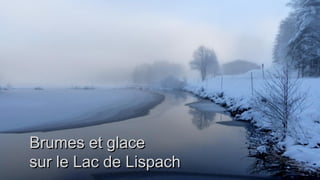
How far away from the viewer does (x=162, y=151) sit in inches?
401

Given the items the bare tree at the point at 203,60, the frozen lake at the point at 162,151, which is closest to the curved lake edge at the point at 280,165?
the frozen lake at the point at 162,151

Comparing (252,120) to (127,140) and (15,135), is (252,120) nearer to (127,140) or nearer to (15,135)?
(127,140)

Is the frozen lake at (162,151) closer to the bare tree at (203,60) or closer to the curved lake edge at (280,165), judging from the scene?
the curved lake edge at (280,165)

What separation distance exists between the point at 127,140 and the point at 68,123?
552 cm

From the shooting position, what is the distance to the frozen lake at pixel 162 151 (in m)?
7.99

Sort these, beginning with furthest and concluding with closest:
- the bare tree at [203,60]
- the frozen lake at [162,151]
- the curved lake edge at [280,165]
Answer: the bare tree at [203,60] → the frozen lake at [162,151] → the curved lake edge at [280,165]

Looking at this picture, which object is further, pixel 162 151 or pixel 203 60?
pixel 203 60

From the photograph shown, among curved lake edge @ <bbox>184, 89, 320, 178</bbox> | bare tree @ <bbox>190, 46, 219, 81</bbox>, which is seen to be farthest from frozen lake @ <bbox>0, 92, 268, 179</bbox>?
bare tree @ <bbox>190, 46, 219, 81</bbox>

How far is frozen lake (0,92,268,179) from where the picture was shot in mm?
7988

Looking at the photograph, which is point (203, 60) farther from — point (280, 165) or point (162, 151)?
point (280, 165)

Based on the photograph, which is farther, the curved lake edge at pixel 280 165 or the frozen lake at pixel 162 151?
the frozen lake at pixel 162 151

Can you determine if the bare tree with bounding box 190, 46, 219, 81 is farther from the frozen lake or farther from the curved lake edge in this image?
the curved lake edge

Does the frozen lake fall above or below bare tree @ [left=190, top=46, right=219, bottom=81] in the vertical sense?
below

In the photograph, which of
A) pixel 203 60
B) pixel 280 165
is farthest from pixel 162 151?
pixel 203 60
